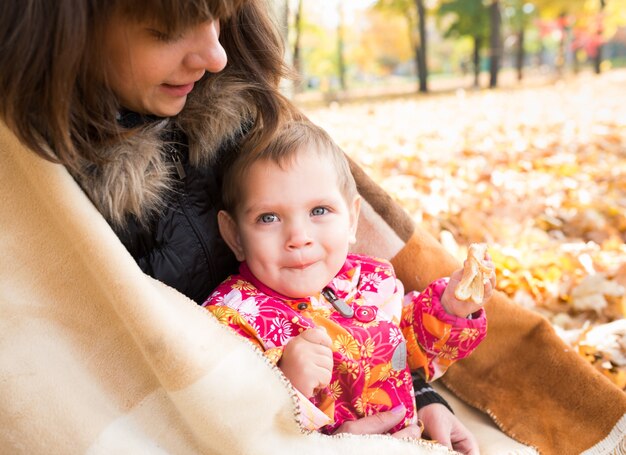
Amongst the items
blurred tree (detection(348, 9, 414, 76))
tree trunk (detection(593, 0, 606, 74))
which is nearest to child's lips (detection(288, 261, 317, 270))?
tree trunk (detection(593, 0, 606, 74))

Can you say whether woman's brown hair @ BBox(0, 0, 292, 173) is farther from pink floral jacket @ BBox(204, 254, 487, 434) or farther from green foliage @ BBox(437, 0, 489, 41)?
green foliage @ BBox(437, 0, 489, 41)

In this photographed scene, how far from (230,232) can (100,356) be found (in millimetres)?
524

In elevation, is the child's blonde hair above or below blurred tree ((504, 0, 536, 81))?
above

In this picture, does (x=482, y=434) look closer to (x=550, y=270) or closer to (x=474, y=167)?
(x=550, y=270)

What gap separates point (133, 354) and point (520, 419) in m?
1.14

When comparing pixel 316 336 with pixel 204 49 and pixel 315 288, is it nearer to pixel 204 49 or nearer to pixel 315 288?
pixel 315 288

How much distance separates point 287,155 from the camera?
162 cm

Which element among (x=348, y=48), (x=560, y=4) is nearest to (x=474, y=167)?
(x=560, y=4)

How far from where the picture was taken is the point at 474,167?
480cm

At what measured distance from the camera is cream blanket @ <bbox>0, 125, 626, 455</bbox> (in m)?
1.21

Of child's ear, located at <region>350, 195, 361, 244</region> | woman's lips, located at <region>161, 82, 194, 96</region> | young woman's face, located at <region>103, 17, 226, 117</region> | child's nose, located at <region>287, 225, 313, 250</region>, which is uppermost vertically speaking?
young woman's face, located at <region>103, 17, 226, 117</region>

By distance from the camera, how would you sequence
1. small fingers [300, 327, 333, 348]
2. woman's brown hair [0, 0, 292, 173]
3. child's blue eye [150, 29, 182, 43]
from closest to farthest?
woman's brown hair [0, 0, 292, 173]
child's blue eye [150, 29, 182, 43]
small fingers [300, 327, 333, 348]

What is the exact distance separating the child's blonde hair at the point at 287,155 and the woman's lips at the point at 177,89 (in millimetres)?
235

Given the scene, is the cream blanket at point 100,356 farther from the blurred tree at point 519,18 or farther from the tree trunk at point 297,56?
the blurred tree at point 519,18
